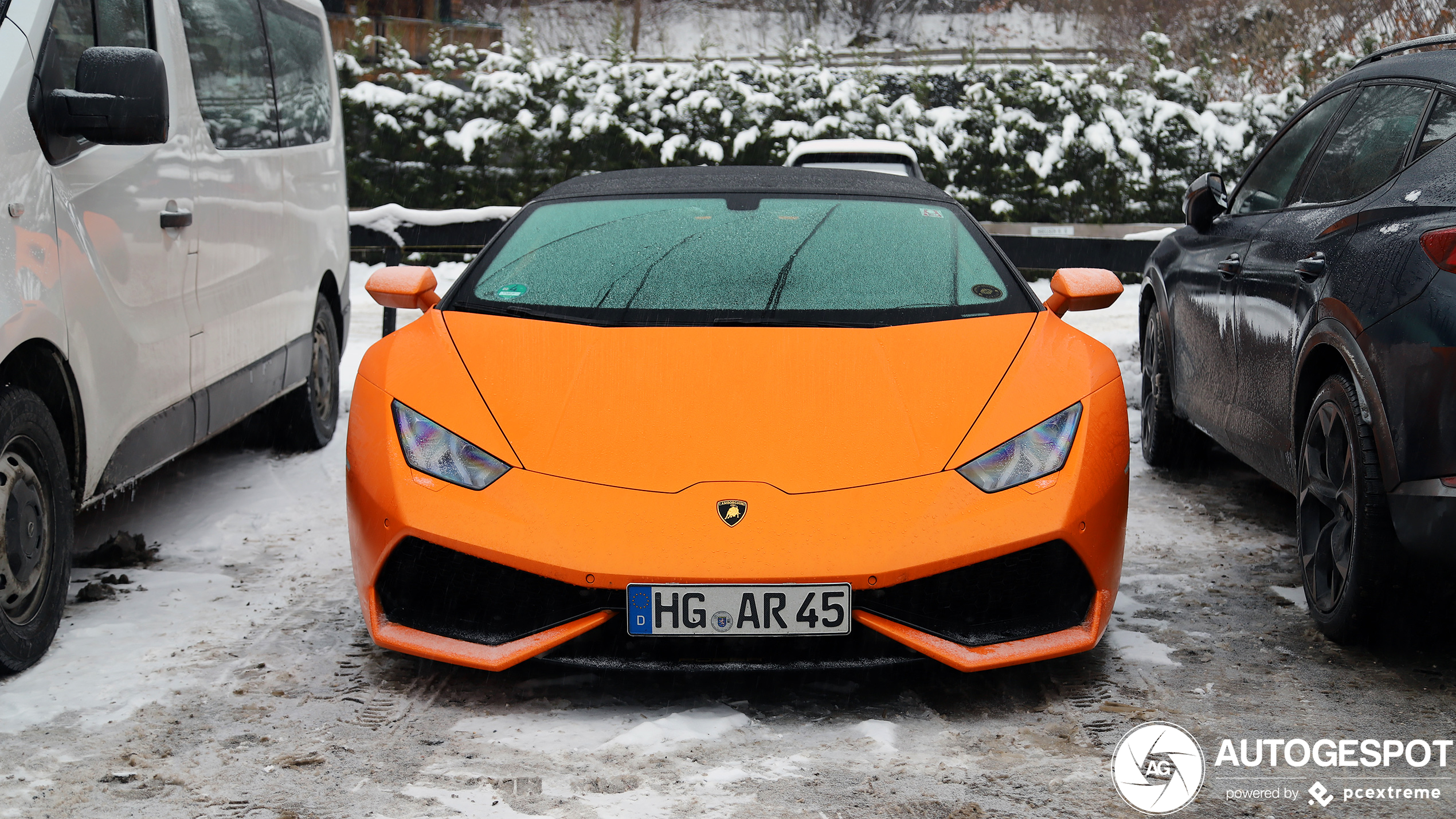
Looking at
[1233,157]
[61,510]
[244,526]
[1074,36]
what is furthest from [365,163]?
[1074,36]

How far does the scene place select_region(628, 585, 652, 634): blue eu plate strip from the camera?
3189mm

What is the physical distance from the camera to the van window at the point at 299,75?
21.4 ft

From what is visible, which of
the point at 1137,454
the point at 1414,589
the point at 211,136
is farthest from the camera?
the point at 1137,454

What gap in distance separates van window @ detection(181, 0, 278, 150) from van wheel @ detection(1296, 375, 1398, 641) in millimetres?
4029

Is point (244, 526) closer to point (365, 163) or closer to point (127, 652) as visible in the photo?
point (127, 652)

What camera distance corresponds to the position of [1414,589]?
358 centimetres

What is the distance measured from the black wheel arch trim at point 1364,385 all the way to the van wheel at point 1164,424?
221cm

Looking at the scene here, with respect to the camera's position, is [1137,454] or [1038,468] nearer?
[1038,468]

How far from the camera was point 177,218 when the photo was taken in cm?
478

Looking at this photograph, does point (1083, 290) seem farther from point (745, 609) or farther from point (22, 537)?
point (22, 537)

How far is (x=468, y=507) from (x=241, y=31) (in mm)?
3510

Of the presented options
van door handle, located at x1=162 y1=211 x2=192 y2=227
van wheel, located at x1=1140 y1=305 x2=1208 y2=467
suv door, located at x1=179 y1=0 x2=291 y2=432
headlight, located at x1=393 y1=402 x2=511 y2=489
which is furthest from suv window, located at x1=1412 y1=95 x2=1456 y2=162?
suv door, located at x1=179 y1=0 x2=291 y2=432

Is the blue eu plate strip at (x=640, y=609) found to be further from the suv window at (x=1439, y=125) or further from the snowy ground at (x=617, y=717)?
the suv window at (x=1439, y=125)

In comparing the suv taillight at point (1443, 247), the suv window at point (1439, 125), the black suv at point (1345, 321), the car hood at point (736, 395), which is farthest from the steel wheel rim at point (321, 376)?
the suv taillight at point (1443, 247)
